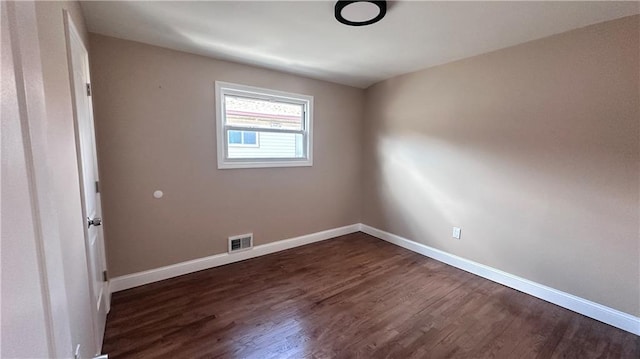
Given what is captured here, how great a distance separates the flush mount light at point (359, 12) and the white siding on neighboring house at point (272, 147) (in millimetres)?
1698

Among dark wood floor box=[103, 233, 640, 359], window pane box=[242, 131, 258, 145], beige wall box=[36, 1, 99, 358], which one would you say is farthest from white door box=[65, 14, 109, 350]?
window pane box=[242, 131, 258, 145]

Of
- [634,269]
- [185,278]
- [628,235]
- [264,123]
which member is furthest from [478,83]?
[185,278]

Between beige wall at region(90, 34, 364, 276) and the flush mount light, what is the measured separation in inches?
58.1

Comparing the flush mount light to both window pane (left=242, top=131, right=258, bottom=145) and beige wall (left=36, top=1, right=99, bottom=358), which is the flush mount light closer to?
beige wall (left=36, top=1, right=99, bottom=358)

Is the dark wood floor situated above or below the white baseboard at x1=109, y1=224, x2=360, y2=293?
below

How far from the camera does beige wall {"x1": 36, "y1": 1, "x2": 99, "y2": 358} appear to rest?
104 centimetres

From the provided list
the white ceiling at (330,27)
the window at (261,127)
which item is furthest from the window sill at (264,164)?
the white ceiling at (330,27)

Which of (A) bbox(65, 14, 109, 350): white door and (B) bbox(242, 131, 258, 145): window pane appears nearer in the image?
(A) bbox(65, 14, 109, 350): white door

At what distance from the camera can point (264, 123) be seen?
328 cm

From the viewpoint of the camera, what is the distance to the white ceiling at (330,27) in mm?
1841

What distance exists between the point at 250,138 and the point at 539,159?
293cm

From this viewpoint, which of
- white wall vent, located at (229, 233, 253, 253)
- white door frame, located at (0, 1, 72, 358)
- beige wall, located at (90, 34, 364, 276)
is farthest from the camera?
white wall vent, located at (229, 233, 253, 253)

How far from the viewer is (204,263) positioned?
2914 mm

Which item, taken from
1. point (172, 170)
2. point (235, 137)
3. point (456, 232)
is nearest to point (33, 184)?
point (172, 170)
